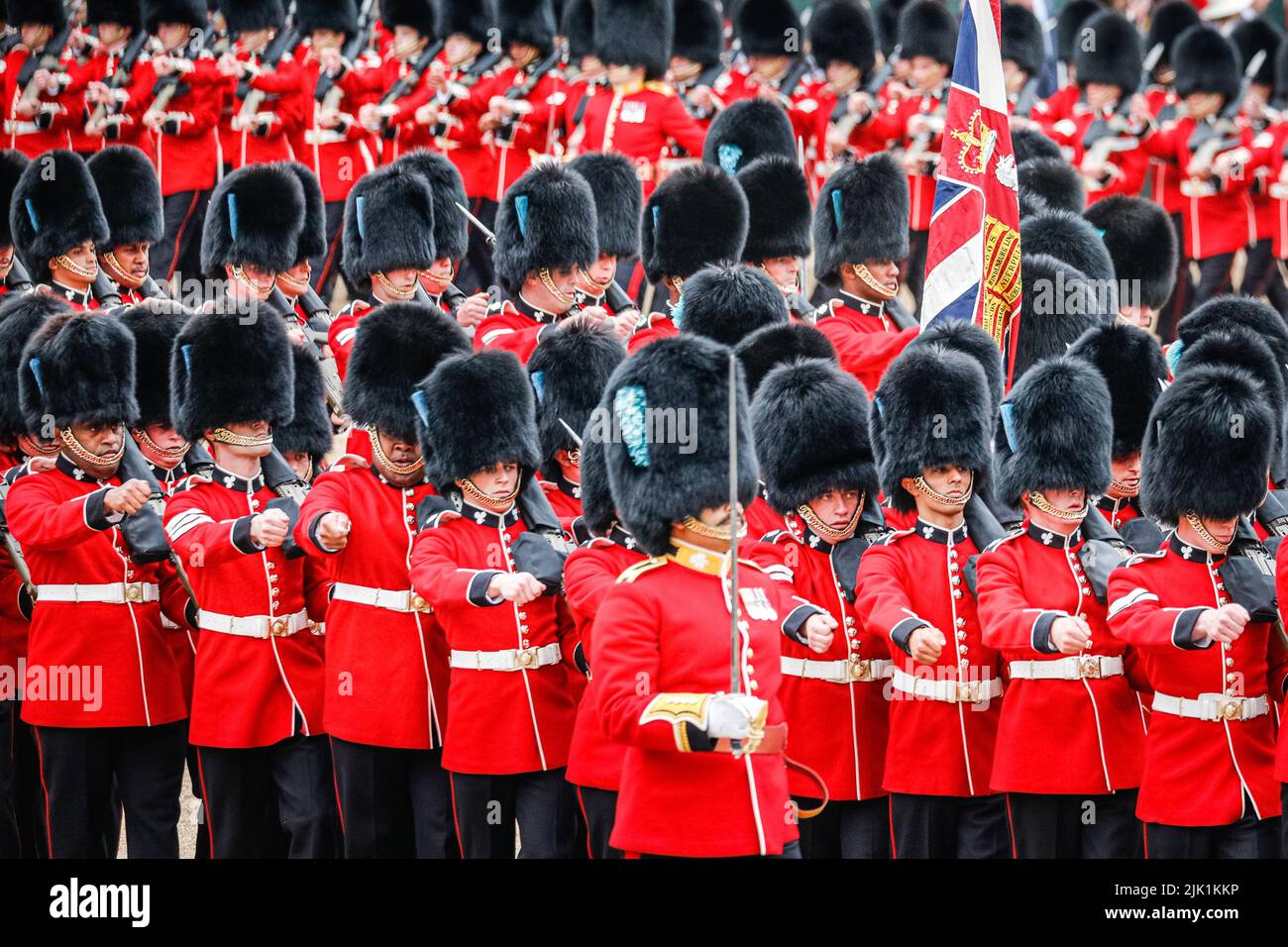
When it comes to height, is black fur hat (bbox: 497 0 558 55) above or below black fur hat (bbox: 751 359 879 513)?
above

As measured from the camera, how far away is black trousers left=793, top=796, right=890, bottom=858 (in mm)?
5211

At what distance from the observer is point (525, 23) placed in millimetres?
11602

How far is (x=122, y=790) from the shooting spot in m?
5.45

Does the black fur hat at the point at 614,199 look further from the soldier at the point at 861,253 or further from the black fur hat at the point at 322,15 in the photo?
the black fur hat at the point at 322,15

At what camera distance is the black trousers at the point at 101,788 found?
5.35 metres

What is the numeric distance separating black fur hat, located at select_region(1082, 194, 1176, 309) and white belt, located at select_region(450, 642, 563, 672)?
3470 millimetres

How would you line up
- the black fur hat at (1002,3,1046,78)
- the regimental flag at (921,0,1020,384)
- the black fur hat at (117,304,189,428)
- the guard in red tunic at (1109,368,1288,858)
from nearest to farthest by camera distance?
the guard in red tunic at (1109,368,1288,858) < the black fur hat at (117,304,189,428) < the regimental flag at (921,0,1020,384) < the black fur hat at (1002,3,1046,78)

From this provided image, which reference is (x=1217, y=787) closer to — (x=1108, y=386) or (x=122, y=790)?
(x=1108, y=386)

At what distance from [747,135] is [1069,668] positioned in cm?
475

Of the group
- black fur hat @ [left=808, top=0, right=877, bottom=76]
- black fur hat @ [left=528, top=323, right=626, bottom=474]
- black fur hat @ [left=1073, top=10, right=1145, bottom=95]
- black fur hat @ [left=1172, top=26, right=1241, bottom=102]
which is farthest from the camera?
black fur hat @ [left=808, top=0, right=877, bottom=76]

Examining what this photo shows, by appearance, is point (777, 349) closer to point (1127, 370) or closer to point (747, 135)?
point (1127, 370)

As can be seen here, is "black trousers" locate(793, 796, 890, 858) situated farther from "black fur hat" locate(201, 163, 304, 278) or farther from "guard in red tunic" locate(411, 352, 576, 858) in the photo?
"black fur hat" locate(201, 163, 304, 278)

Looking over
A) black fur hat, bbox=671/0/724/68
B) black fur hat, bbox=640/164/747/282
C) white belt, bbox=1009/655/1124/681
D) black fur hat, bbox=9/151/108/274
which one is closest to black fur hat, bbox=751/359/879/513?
white belt, bbox=1009/655/1124/681

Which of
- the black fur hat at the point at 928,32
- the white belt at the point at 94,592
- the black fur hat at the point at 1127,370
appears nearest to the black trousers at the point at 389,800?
the white belt at the point at 94,592
